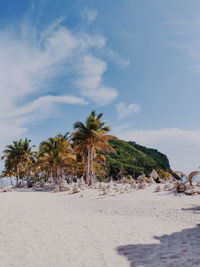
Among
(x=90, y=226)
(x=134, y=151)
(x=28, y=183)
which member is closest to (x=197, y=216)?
(x=90, y=226)

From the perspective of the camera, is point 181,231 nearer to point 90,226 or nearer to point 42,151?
point 90,226

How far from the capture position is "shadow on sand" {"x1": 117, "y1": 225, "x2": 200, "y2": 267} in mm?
4465

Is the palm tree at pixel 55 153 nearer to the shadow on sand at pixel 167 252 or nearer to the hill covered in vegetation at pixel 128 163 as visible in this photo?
the hill covered in vegetation at pixel 128 163

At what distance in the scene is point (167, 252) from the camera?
5172 millimetres

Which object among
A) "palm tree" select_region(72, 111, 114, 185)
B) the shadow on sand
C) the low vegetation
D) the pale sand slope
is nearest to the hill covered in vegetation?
the low vegetation

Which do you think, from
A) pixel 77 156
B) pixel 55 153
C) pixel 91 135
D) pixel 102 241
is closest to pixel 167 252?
pixel 102 241

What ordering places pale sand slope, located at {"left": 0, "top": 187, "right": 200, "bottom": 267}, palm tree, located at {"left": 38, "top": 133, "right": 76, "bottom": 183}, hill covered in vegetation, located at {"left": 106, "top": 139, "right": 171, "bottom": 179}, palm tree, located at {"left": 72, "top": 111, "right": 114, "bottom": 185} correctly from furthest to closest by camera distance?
hill covered in vegetation, located at {"left": 106, "top": 139, "right": 171, "bottom": 179}
palm tree, located at {"left": 38, "top": 133, "right": 76, "bottom": 183}
palm tree, located at {"left": 72, "top": 111, "right": 114, "bottom": 185}
pale sand slope, located at {"left": 0, "top": 187, "right": 200, "bottom": 267}

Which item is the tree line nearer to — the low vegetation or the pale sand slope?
the low vegetation

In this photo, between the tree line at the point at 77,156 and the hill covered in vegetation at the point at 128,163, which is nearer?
the tree line at the point at 77,156

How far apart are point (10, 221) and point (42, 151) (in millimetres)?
24838

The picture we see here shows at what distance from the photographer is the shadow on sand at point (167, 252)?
446 cm

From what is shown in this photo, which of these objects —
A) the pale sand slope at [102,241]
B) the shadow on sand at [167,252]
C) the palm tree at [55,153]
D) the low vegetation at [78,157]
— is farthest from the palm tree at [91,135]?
the shadow on sand at [167,252]

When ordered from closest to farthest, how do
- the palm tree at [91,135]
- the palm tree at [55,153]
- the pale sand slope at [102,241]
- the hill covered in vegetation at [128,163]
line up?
the pale sand slope at [102,241] < the palm tree at [91,135] < the palm tree at [55,153] < the hill covered in vegetation at [128,163]

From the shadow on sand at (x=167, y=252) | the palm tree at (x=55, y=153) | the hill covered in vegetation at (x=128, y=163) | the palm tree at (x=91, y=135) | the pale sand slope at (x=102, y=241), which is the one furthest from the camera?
the hill covered in vegetation at (x=128, y=163)
